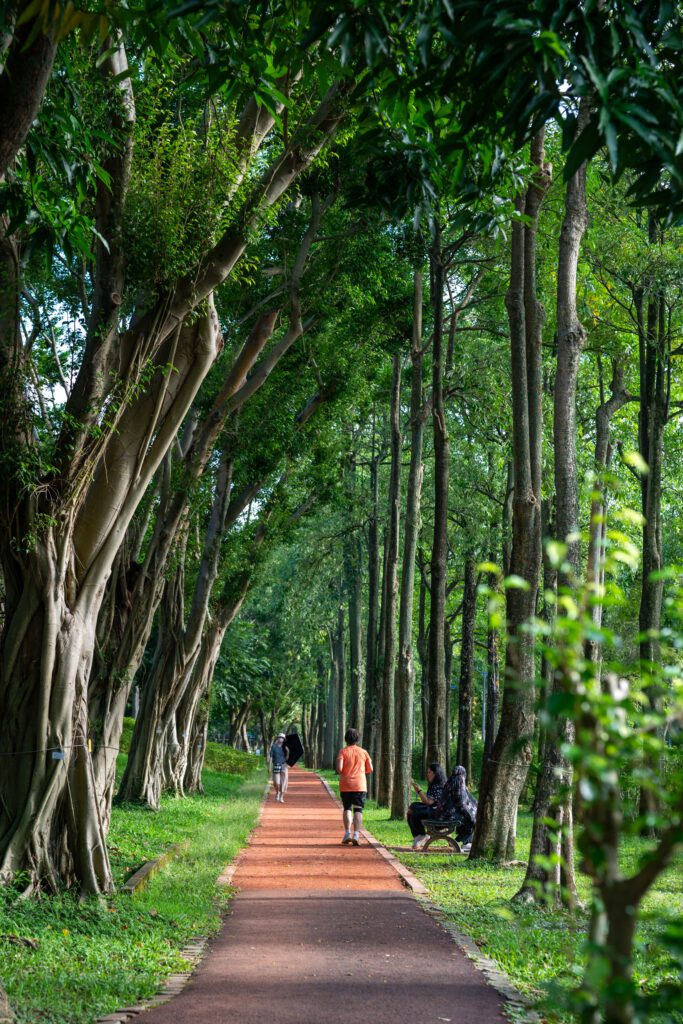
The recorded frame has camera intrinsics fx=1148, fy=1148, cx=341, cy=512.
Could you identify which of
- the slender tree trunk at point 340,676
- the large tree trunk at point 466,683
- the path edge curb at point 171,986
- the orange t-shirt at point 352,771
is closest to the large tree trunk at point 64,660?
the path edge curb at point 171,986

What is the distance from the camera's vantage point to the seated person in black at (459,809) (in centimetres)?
1684

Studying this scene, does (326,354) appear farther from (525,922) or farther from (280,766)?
(525,922)

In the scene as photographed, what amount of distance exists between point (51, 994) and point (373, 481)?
93.4 ft

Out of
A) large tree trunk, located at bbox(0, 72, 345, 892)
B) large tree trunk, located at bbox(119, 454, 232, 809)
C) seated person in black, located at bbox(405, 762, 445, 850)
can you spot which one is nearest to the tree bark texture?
large tree trunk, located at bbox(0, 72, 345, 892)

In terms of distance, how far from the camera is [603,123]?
4.30 m

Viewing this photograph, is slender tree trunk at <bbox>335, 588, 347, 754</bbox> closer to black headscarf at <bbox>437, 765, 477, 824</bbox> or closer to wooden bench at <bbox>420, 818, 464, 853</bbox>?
black headscarf at <bbox>437, 765, 477, 824</bbox>

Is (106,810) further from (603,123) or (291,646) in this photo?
(291,646)

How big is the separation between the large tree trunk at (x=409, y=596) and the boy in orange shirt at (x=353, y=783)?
357cm

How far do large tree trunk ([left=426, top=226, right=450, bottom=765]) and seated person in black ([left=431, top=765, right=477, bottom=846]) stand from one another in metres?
3.64

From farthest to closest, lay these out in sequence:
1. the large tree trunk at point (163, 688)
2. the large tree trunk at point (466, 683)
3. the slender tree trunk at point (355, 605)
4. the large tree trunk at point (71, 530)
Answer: the slender tree trunk at point (355, 605)
the large tree trunk at point (466, 683)
the large tree trunk at point (163, 688)
the large tree trunk at point (71, 530)

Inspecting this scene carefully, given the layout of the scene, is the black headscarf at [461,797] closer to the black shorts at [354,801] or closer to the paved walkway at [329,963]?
the black shorts at [354,801]

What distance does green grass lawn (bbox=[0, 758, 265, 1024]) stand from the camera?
681cm

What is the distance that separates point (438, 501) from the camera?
19391 mm

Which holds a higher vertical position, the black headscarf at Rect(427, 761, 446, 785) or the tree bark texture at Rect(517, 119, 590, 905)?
the tree bark texture at Rect(517, 119, 590, 905)
